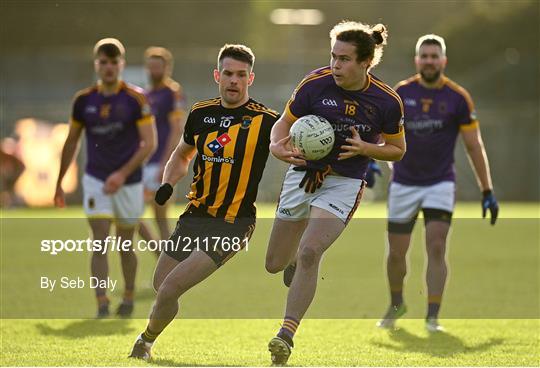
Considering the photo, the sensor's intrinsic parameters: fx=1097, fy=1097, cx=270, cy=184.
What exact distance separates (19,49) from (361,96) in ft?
123

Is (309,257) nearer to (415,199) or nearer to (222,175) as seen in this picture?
(222,175)

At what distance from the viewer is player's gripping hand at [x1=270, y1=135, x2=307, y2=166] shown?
22.5 feet

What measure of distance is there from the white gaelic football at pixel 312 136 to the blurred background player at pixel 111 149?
3.22 metres

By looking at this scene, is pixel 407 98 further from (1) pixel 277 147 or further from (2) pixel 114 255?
(2) pixel 114 255

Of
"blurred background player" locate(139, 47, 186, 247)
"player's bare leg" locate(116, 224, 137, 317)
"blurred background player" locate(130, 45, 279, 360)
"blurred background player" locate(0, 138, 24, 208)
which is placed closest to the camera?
"blurred background player" locate(130, 45, 279, 360)

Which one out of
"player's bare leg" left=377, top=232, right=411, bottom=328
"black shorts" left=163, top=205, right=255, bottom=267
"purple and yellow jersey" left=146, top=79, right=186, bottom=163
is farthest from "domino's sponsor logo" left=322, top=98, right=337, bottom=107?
"purple and yellow jersey" left=146, top=79, right=186, bottom=163

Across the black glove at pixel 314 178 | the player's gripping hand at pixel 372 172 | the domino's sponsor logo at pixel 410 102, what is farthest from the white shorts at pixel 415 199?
the black glove at pixel 314 178

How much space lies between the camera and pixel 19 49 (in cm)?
4288

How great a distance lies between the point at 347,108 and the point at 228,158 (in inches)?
33.2

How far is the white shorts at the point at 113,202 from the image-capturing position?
994 centimetres

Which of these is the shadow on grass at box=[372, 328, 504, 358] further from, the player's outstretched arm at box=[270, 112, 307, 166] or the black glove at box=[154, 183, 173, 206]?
the black glove at box=[154, 183, 173, 206]

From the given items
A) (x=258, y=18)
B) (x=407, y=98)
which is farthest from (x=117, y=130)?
(x=258, y=18)

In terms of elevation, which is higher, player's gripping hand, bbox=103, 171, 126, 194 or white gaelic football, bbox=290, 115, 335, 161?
white gaelic football, bbox=290, 115, 335, 161

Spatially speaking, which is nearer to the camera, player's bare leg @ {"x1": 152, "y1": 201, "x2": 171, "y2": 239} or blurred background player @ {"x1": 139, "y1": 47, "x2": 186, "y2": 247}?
player's bare leg @ {"x1": 152, "y1": 201, "x2": 171, "y2": 239}
